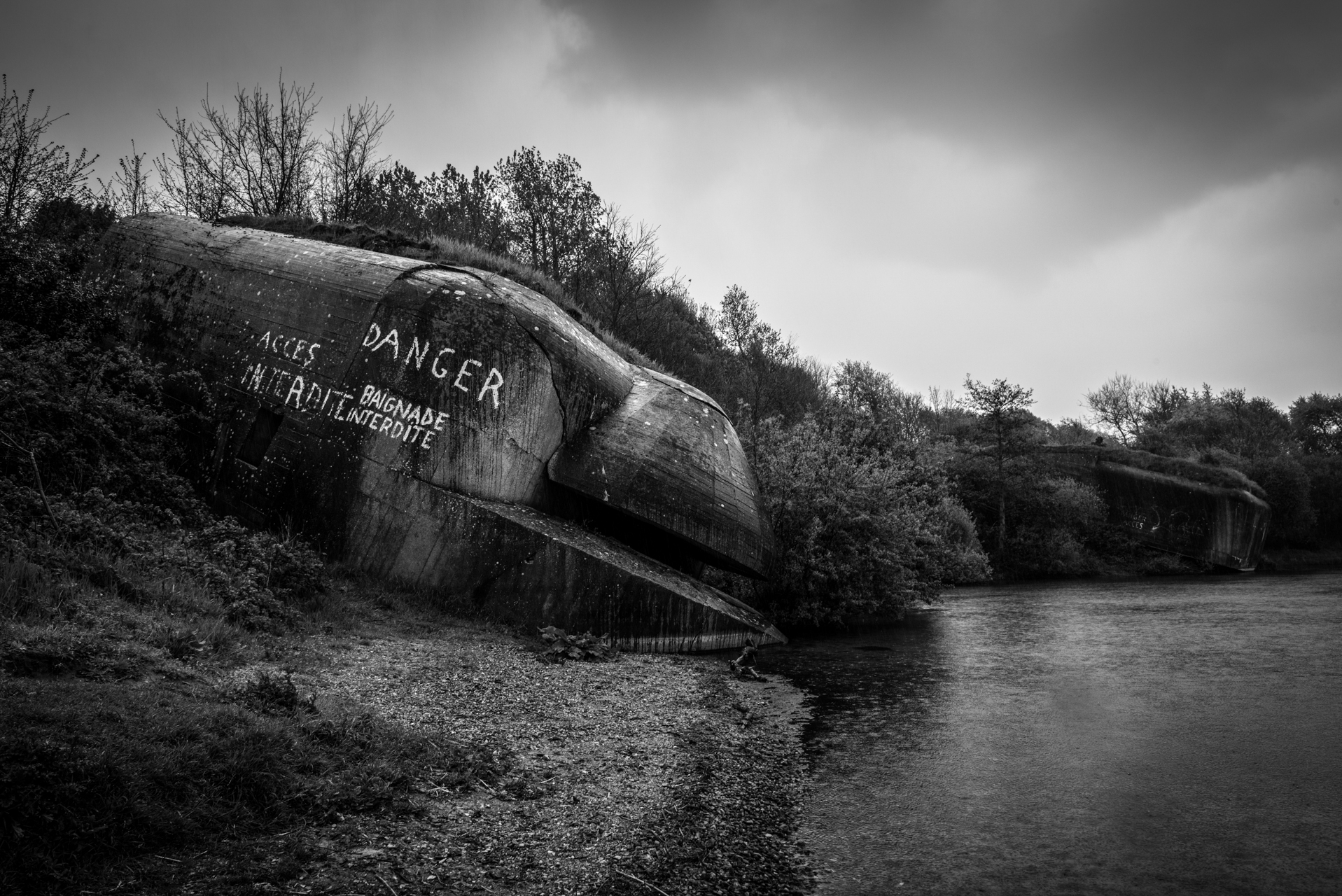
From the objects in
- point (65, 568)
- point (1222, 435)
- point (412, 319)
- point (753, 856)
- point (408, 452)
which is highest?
Result: point (1222, 435)

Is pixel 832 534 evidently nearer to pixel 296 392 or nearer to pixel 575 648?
pixel 575 648

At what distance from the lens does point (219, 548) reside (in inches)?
369

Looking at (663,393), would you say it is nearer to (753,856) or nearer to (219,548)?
(219,548)

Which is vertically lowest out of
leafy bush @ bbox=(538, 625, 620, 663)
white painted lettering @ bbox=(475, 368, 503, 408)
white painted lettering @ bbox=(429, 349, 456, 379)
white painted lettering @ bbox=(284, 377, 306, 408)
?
leafy bush @ bbox=(538, 625, 620, 663)

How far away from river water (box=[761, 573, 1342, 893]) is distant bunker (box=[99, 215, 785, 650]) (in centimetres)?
241

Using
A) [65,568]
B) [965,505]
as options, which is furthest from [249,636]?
[965,505]

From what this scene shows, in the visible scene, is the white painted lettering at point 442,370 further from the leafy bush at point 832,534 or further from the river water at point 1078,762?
the leafy bush at point 832,534

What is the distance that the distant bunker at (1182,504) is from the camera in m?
33.0

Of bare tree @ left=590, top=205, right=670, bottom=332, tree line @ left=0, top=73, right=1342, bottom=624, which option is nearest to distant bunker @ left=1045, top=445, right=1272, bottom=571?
tree line @ left=0, top=73, right=1342, bottom=624

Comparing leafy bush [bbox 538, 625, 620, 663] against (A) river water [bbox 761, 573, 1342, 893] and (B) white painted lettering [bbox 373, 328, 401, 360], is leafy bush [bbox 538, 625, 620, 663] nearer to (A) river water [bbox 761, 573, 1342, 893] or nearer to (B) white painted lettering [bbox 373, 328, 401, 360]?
(A) river water [bbox 761, 573, 1342, 893]

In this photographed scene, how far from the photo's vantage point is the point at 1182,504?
1314 inches

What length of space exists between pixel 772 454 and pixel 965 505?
65.7ft

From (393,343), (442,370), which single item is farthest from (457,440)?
→ (393,343)

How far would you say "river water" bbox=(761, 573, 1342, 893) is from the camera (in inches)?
189
